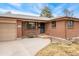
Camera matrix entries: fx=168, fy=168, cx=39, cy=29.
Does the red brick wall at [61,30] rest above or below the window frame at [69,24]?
below

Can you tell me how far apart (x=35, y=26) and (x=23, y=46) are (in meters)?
Result: 0.98

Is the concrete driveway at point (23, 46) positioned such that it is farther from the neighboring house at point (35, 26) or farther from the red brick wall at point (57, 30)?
the red brick wall at point (57, 30)

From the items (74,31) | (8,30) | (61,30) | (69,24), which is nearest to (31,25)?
(8,30)

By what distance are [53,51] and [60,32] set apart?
909 mm

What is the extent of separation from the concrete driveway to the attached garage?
27 centimetres

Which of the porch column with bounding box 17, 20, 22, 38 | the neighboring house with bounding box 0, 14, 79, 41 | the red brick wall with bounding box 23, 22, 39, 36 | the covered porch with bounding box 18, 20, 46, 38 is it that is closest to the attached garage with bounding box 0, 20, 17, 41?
the neighboring house with bounding box 0, 14, 79, 41

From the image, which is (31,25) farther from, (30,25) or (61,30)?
(61,30)

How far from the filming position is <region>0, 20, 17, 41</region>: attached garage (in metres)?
6.74

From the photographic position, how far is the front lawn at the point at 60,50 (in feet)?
20.1

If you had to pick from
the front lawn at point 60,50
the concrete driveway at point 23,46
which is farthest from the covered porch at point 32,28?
the front lawn at point 60,50

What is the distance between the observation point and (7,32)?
6.92 meters

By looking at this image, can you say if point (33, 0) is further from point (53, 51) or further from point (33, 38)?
point (53, 51)

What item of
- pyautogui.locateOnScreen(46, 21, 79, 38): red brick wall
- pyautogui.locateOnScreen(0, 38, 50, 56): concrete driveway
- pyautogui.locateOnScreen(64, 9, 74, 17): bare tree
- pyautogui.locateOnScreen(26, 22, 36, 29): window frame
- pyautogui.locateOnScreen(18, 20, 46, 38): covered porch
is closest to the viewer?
pyautogui.locateOnScreen(0, 38, 50, 56): concrete driveway

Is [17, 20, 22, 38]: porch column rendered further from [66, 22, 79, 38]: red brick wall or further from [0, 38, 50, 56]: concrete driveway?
[66, 22, 79, 38]: red brick wall
